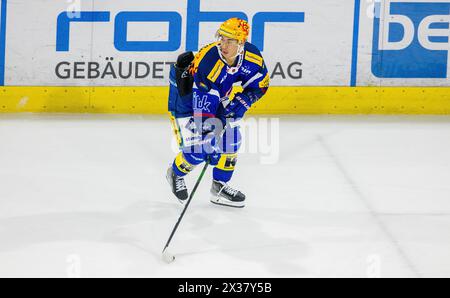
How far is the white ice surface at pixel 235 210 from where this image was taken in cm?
462

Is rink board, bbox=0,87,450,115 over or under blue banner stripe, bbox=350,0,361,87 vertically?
under

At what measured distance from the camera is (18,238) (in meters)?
4.93

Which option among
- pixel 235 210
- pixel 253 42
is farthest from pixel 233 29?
pixel 253 42

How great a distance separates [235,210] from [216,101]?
704 mm

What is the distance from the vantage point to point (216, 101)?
17.7 ft

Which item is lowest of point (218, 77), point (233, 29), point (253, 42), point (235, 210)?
point (235, 210)

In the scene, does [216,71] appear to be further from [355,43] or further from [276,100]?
[355,43]

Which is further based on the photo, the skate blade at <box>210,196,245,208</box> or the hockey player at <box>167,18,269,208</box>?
the skate blade at <box>210,196,245,208</box>

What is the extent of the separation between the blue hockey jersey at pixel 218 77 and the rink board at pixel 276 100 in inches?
119

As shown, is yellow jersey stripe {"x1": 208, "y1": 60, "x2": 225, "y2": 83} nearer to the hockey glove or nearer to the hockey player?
the hockey player

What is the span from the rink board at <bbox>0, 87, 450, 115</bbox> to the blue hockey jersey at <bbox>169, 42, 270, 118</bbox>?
9.94 feet

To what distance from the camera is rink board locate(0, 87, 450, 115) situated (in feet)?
27.7

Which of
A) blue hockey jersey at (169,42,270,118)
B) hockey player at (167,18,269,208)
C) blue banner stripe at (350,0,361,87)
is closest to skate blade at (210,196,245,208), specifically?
hockey player at (167,18,269,208)
